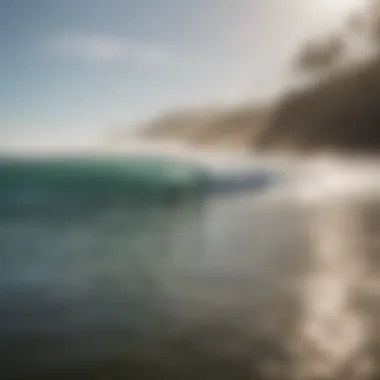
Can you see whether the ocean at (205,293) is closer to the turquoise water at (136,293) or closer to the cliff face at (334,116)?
the turquoise water at (136,293)

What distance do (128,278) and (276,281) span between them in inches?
48.0

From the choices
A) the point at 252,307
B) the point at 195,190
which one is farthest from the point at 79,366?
the point at 195,190

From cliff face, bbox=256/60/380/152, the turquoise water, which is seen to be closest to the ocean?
the turquoise water

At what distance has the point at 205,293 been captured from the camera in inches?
138

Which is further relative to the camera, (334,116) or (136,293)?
(334,116)

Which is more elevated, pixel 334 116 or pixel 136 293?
pixel 334 116

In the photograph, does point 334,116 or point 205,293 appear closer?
point 205,293

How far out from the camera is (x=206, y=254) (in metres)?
4.45

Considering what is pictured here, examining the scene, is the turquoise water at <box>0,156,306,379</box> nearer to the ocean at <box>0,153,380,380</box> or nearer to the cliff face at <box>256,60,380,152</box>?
the ocean at <box>0,153,380,380</box>

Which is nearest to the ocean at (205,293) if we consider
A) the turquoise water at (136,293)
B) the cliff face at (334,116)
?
the turquoise water at (136,293)

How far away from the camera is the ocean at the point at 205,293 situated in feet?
8.38

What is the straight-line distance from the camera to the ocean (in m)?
2.55

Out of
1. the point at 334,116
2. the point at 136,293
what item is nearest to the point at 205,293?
the point at 136,293

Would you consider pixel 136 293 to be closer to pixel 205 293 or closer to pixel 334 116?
pixel 205 293
